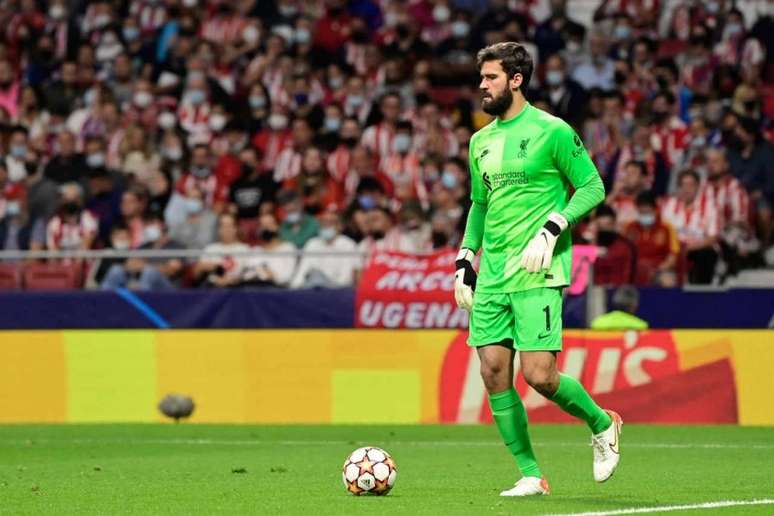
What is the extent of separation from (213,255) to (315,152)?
11.7ft

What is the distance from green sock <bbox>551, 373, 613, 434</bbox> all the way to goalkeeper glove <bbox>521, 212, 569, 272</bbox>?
65 centimetres

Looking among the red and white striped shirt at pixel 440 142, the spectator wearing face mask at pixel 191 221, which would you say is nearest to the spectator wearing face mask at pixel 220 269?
the spectator wearing face mask at pixel 191 221

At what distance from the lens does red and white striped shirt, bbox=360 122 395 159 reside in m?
22.5

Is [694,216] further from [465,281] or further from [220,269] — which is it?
[465,281]

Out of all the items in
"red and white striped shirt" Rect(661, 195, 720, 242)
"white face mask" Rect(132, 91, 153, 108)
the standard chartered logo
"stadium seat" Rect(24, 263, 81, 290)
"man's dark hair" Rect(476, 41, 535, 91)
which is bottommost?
"stadium seat" Rect(24, 263, 81, 290)

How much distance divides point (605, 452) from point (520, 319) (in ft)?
2.83

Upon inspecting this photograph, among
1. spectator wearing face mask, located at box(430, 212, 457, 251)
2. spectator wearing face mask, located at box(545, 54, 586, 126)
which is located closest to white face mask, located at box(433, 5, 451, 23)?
spectator wearing face mask, located at box(545, 54, 586, 126)

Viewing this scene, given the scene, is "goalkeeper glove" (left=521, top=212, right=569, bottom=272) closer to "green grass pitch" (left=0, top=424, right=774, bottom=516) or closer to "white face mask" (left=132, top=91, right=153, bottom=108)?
"green grass pitch" (left=0, top=424, right=774, bottom=516)

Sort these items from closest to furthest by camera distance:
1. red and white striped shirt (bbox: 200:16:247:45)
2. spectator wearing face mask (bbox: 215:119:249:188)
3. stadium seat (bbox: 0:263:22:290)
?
stadium seat (bbox: 0:263:22:290) → spectator wearing face mask (bbox: 215:119:249:188) → red and white striped shirt (bbox: 200:16:247:45)

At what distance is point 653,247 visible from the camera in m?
18.8

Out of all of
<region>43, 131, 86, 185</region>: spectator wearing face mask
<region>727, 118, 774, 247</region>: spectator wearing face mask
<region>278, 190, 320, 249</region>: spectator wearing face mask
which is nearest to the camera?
<region>278, 190, 320, 249</region>: spectator wearing face mask

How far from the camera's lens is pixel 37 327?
18.8 metres

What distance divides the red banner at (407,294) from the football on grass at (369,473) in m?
8.22

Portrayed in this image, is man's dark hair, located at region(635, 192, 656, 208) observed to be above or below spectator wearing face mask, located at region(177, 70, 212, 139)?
below
